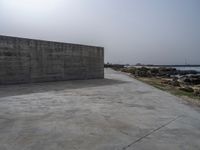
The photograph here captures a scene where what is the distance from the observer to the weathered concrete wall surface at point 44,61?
9305mm

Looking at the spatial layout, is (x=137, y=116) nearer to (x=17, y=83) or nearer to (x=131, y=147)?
(x=131, y=147)

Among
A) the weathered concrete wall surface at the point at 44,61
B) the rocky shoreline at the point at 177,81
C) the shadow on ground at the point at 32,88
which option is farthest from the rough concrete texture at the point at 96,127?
the weathered concrete wall surface at the point at 44,61

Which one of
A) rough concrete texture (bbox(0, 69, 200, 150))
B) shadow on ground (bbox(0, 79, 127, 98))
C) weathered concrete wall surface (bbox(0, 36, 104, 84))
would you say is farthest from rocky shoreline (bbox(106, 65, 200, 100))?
weathered concrete wall surface (bbox(0, 36, 104, 84))

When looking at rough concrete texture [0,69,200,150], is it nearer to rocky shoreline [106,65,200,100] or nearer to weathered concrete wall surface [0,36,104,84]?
rocky shoreline [106,65,200,100]

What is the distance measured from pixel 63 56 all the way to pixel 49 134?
943cm

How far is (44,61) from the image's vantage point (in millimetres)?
10930

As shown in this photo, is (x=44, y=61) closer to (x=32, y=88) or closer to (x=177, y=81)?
(x=32, y=88)

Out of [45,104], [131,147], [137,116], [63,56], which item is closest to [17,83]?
[63,56]

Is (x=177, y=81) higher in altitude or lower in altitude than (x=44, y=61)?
lower

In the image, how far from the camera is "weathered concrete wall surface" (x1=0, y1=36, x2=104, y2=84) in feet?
30.5

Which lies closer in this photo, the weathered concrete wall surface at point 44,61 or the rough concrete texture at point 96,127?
the rough concrete texture at point 96,127

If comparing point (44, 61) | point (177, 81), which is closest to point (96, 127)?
point (44, 61)

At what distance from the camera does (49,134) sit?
2.98 m

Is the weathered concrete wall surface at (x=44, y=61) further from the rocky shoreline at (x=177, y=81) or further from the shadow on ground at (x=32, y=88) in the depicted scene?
Answer: the rocky shoreline at (x=177, y=81)
